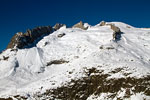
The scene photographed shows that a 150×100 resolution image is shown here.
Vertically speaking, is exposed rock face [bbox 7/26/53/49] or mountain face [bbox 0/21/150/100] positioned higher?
exposed rock face [bbox 7/26/53/49]

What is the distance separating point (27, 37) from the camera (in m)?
67.0

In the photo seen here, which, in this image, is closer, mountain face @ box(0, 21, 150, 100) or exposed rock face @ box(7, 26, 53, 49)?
mountain face @ box(0, 21, 150, 100)

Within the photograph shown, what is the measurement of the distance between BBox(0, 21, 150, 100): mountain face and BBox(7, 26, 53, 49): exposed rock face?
1.53 ft

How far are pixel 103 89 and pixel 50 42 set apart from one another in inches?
1367

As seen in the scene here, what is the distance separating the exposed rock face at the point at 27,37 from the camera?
198ft

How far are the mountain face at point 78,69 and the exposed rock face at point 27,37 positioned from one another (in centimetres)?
47

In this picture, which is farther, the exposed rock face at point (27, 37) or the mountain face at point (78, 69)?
the exposed rock face at point (27, 37)

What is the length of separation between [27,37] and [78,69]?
35636mm

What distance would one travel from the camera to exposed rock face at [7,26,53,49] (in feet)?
198

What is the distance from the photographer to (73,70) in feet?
125

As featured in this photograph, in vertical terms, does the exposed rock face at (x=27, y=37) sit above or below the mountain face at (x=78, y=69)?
above

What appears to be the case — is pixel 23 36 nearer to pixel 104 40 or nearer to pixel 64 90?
→ pixel 104 40

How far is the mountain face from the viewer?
1225 inches

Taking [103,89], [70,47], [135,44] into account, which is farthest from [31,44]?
[103,89]
